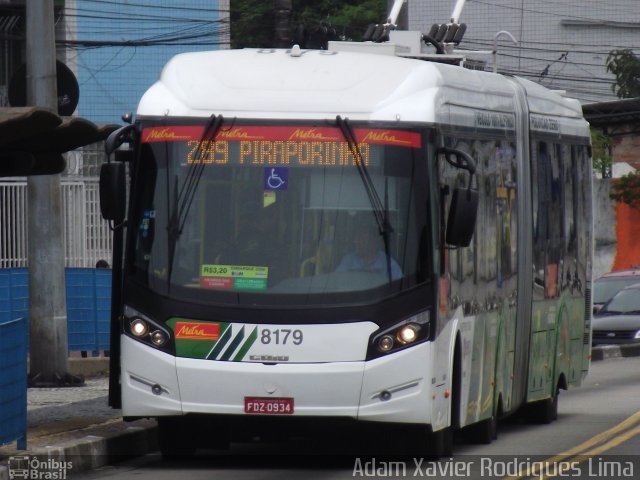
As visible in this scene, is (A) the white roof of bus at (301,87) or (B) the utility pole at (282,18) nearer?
(A) the white roof of bus at (301,87)

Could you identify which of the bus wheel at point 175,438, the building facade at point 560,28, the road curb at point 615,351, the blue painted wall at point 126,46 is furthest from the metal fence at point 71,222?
the building facade at point 560,28

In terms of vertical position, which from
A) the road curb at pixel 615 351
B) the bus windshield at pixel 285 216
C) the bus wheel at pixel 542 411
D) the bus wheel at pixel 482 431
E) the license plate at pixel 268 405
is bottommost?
the road curb at pixel 615 351

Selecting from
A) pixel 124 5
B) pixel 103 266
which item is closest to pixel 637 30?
pixel 124 5

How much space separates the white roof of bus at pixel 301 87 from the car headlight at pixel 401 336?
4.78 feet

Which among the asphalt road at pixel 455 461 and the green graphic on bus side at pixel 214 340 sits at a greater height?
the green graphic on bus side at pixel 214 340

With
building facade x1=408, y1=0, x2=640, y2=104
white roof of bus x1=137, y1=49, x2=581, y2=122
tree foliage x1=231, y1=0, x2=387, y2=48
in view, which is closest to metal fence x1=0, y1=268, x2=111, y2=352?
white roof of bus x1=137, y1=49, x2=581, y2=122

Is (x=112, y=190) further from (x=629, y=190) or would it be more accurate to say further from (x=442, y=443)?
(x=629, y=190)

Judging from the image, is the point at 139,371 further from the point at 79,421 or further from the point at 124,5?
the point at 124,5

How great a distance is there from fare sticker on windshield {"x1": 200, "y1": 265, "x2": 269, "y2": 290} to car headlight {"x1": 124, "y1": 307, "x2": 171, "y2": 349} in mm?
429

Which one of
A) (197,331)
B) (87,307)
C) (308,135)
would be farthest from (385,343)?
(87,307)

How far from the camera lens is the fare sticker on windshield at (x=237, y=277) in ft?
35.7

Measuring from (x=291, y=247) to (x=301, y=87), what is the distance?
3.96 ft

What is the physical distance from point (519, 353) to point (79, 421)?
13.0 feet

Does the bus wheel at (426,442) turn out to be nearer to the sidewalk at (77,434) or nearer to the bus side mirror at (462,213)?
the bus side mirror at (462,213)
